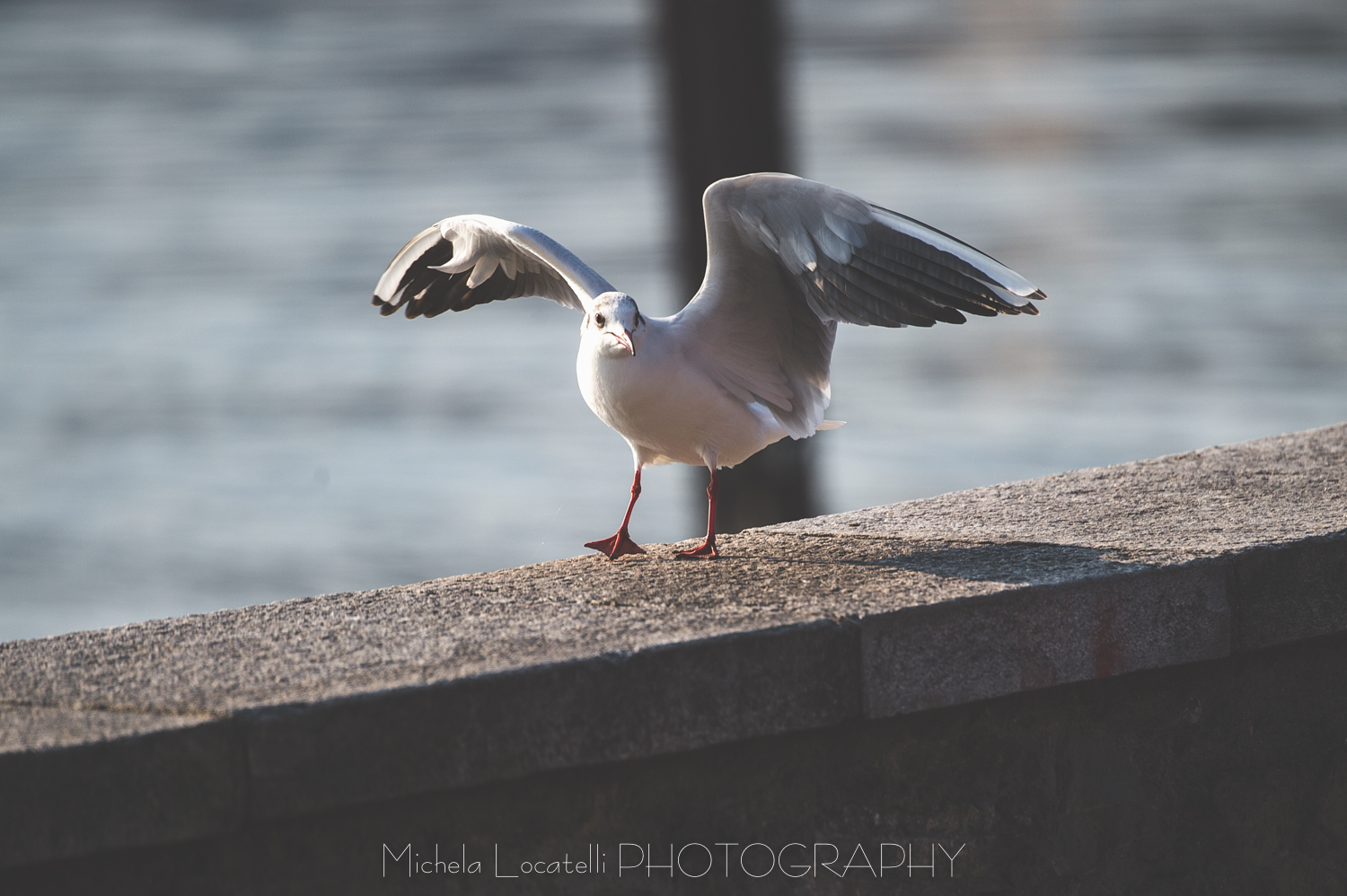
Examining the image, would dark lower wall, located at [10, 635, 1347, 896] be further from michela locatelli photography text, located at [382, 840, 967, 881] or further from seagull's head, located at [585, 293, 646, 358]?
seagull's head, located at [585, 293, 646, 358]

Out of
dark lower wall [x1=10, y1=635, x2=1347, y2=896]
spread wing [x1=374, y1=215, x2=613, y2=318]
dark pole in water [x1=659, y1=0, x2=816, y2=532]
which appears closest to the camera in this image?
dark lower wall [x1=10, y1=635, x2=1347, y2=896]

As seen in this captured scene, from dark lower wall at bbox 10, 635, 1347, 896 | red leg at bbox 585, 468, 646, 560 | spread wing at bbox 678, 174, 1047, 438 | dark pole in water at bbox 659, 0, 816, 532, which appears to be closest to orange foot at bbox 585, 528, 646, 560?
red leg at bbox 585, 468, 646, 560

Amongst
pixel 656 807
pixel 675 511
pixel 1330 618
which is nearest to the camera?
pixel 656 807

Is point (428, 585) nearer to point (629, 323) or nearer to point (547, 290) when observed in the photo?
point (629, 323)

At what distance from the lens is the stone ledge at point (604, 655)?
1.89 m

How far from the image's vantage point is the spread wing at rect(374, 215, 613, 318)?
3889 mm

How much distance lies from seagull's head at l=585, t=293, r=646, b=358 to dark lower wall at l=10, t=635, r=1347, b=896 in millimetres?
1177

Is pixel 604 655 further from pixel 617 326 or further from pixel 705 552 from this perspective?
pixel 617 326

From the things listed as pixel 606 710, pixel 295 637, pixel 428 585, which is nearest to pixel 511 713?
pixel 606 710

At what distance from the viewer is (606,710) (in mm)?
2109

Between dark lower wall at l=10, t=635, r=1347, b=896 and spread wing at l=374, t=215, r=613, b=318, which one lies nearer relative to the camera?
dark lower wall at l=10, t=635, r=1347, b=896

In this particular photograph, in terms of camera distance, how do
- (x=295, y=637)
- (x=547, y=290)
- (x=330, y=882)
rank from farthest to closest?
(x=547, y=290) < (x=295, y=637) < (x=330, y=882)

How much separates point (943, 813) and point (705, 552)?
0.90m

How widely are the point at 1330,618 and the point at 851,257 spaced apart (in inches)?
48.0
